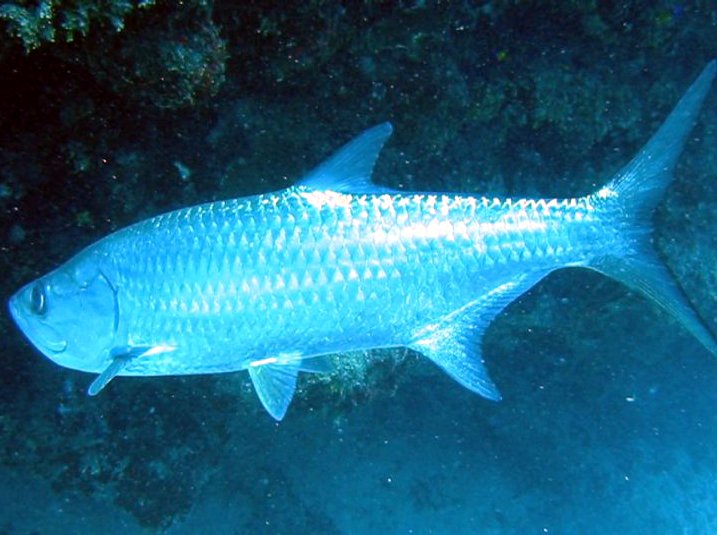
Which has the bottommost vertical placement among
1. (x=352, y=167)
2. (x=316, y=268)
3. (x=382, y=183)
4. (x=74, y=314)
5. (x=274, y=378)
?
(x=382, y=183)

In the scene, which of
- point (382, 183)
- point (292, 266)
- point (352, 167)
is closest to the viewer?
point (292, 266)

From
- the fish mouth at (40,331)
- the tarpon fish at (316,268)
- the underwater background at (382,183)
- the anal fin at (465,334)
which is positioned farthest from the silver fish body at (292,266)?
the underwater background at (382,183)

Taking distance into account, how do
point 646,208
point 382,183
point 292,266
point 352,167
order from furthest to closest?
point 382,183 < point 646,208 < point 352,167 < point 292,266

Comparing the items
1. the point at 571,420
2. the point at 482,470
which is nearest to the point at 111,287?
the point at 482,470

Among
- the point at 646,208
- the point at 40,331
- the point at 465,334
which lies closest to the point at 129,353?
the point at 40,331

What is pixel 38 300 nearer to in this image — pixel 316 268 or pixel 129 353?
pixel 129 353

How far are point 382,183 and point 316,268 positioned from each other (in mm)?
2275

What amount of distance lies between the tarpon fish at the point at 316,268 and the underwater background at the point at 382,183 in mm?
1166

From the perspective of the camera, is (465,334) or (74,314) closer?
(74,314)

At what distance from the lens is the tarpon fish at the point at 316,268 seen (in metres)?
2.77

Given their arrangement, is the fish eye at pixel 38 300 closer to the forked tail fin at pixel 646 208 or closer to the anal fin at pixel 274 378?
the anal fin at pixel 274 378

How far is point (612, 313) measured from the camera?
6957 millimetres

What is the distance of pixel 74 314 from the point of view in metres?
2.82

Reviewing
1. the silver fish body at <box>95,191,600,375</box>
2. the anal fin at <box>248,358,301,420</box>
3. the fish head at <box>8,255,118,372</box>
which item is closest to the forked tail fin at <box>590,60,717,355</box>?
the silver fish body at <box>95,191,600,375</box>
